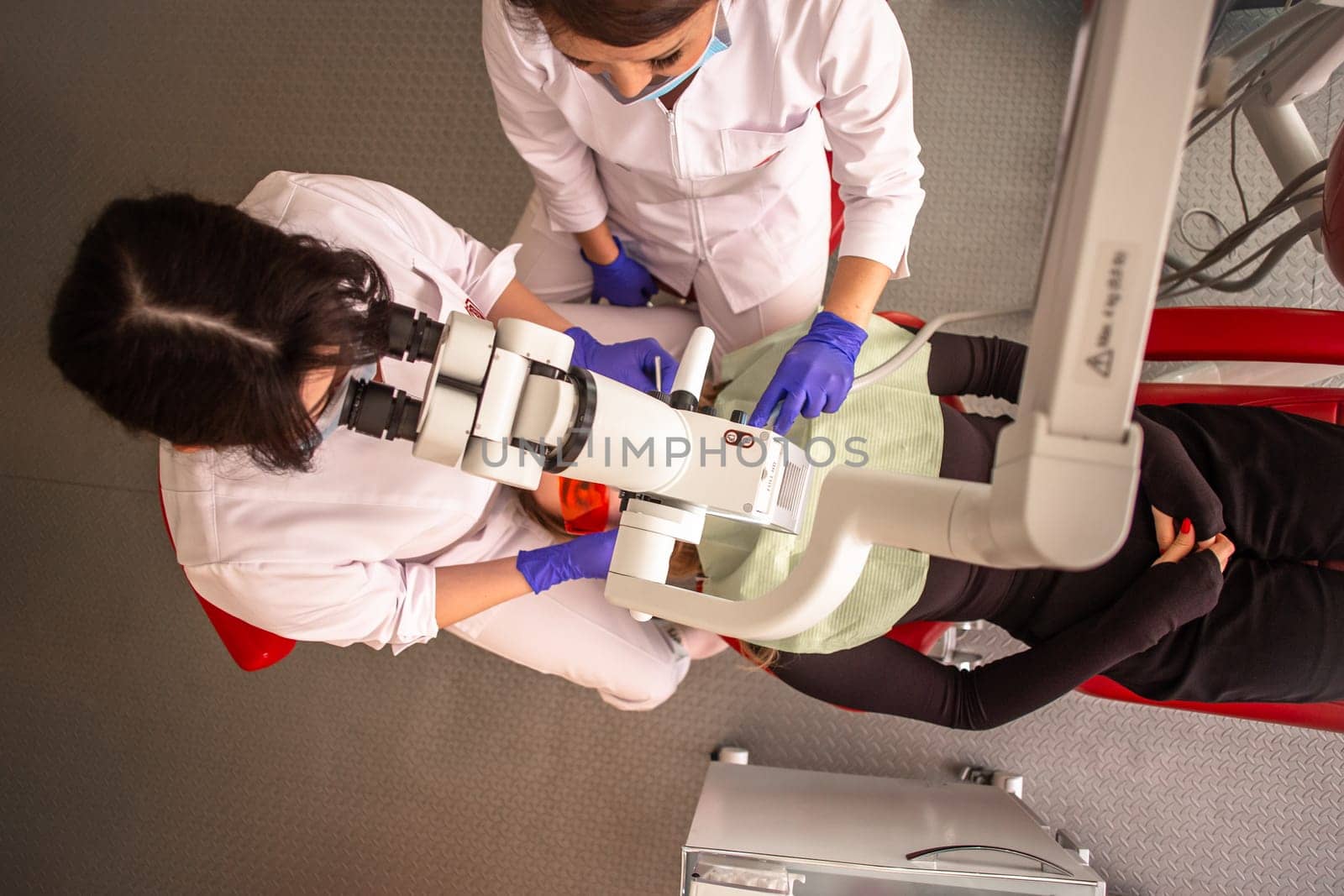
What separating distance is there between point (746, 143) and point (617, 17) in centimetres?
47

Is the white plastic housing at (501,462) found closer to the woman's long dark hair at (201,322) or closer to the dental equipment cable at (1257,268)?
the woman's long dark hair at (201,322)

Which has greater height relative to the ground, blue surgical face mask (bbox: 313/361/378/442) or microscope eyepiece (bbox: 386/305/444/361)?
microscope eyepiece (bbox: 386/305/444/361)

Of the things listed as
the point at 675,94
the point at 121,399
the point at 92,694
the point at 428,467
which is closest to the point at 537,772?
the point at 428,467

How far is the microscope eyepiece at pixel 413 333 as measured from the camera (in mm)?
691

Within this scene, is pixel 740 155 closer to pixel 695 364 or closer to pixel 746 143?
pixel 746 143

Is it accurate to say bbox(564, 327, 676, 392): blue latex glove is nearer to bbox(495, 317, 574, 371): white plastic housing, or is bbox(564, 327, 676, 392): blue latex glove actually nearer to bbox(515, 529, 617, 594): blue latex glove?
bbox(515, 529, 617, 594): blue latex glove

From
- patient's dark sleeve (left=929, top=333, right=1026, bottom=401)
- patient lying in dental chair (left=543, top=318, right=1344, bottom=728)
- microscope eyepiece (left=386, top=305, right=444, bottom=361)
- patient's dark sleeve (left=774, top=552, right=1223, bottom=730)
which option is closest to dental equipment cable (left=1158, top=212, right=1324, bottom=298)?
patient lying in dental chair (left=543, top=318, right=1344, bottom=728)

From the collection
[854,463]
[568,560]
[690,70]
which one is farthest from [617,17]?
[568,560]

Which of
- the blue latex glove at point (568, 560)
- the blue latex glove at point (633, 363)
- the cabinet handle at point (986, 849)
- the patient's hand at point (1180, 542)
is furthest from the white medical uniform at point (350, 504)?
the patient's hand at point (1180, 542)

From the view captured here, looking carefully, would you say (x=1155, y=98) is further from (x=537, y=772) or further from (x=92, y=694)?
(x=92, y=694)

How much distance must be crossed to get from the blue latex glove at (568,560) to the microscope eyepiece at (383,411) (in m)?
0.56

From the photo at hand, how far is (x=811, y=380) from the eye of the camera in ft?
3.37

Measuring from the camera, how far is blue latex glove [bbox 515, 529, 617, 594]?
47.6 inches

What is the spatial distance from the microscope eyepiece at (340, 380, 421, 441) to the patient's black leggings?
0.69 m
